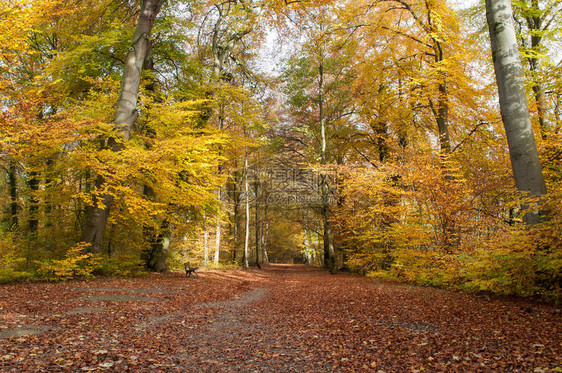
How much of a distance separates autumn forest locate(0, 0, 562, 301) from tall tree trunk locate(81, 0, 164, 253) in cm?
5

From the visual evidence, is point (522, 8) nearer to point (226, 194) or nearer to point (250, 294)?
point (250, 294)

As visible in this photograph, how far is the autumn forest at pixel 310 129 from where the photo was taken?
6.28 meters

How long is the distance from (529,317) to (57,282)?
10.0 m

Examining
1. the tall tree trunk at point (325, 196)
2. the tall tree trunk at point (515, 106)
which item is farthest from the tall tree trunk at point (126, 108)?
the tall tree trunk at point (515, 106)

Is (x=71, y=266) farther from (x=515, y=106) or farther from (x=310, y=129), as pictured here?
(x=310, y=129)

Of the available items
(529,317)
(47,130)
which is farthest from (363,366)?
(47,130)

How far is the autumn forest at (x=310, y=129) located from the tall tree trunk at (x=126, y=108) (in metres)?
0.05

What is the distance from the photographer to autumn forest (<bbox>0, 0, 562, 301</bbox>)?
628 centimetres

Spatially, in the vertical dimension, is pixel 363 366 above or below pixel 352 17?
below

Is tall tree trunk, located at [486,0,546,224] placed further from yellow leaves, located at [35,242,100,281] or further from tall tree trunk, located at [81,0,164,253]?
yellow leaves, located at [35,242,100,281]

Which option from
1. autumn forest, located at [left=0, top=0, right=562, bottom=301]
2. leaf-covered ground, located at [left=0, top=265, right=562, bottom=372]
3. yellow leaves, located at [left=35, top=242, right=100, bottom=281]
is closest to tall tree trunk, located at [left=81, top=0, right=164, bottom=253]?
autumn forest, located at [left=0, top=0, right=562, bottom=301]

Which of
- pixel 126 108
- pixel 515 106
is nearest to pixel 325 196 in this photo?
pixel 126 108

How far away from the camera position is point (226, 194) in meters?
20.9

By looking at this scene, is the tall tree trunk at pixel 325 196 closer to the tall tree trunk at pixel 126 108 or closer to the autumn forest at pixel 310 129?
the autumn forest at pixel 310 129
